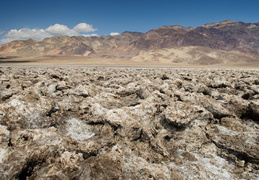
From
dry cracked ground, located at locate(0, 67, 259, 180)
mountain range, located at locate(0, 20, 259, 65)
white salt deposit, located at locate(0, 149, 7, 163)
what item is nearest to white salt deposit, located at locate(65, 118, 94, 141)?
dry cracked ground, located at locate(0, 67, 259, 180)

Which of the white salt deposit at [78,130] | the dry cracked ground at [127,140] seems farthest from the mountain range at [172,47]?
the white salt deposit at [78,130]

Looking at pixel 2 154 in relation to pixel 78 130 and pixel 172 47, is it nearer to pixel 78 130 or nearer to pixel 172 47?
pixel 78 130

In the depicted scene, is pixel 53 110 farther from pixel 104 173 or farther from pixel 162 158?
pixel 162 158

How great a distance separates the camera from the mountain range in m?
82.8

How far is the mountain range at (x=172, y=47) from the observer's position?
272 ft

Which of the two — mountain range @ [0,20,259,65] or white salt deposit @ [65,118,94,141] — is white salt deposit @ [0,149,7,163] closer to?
white salt deposit @ [65,118,94,141]

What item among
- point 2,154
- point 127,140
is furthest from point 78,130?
point 2,154

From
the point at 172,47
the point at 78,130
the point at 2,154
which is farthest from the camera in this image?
the point at 172,47

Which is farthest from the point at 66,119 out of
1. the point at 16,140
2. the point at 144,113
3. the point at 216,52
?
the point at 216,52

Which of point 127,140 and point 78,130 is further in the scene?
point 78,130

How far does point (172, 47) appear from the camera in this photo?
108 metres

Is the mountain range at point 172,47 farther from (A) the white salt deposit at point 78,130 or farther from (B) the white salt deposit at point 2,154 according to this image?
(B) the white salt deposit at point 2,154

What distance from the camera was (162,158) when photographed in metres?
2.97

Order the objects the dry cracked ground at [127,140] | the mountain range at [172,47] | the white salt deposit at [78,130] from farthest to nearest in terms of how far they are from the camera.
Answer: the mountain range at [172,47]
the white salt deposit at [78,130]
the dry cracked ground at [127,140]
